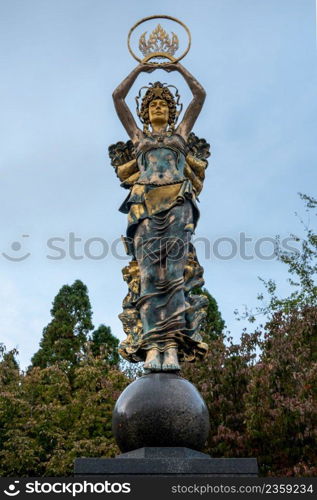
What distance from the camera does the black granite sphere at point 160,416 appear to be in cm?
688

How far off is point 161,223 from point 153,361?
168 centimetres

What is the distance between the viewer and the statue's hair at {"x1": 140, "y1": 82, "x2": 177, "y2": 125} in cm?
884

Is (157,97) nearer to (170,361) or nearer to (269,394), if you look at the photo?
(170,361)

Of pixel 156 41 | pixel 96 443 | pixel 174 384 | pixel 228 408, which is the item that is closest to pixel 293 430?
pixel 228 408

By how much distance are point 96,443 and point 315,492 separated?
36.2 feet

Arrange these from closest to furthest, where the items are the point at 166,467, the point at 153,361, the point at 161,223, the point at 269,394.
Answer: the point at 166,467
the point at 153,361
the point at 161,223
the point at 269,394

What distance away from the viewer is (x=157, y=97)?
8820 millimetres

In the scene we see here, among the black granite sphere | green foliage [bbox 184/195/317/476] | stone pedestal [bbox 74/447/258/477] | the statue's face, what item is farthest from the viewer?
green foliage [bbox 184/195/317/476]

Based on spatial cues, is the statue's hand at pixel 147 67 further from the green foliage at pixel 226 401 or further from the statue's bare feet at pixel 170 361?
the green foliage at pixel 226 401

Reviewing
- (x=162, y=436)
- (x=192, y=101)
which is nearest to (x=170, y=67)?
(x=192, y=101)

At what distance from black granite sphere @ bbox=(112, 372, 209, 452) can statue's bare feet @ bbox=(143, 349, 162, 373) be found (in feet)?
0.50

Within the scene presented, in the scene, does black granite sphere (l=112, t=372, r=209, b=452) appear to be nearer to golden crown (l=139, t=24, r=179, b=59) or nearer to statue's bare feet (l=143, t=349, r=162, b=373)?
statue's bare feet (l=143, t=349, r=162, b=373)

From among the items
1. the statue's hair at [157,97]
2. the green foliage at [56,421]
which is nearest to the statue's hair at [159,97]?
the statue's hair at [157,97]

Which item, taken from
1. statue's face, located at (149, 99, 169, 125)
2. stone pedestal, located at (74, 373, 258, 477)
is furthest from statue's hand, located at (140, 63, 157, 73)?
stone pedestal, located at (74, 373, 258, 477)
